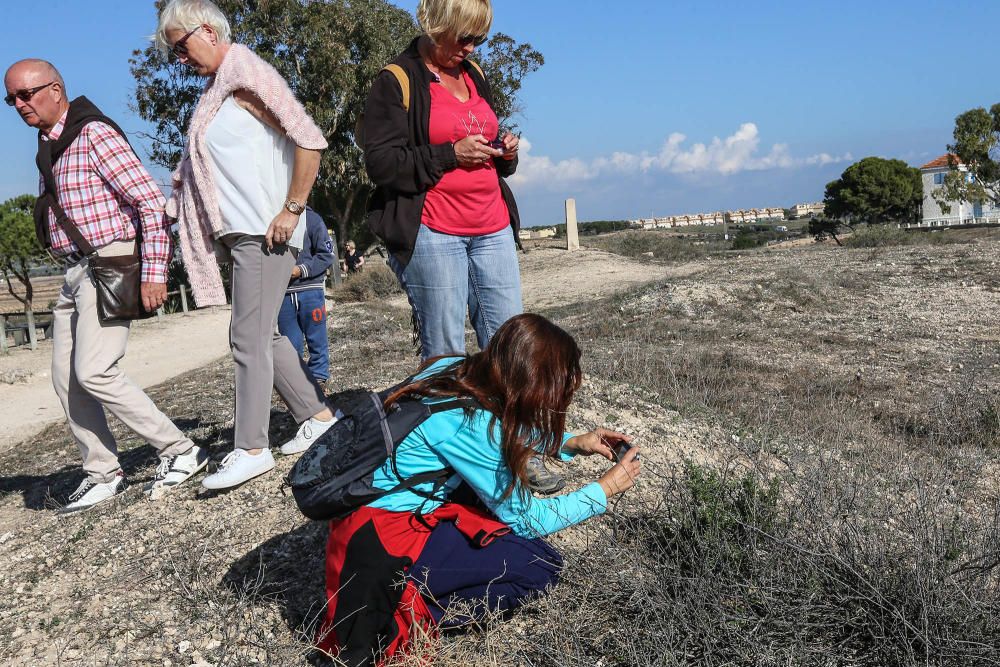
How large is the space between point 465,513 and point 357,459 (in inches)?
14.8

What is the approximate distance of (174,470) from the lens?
3857mm

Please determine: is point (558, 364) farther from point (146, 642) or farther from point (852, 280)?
point (852, 280)

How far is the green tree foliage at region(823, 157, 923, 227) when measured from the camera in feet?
158

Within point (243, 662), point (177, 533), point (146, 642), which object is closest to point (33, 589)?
point (177, 533)

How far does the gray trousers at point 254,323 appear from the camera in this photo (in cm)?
347

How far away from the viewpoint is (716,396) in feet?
18.1

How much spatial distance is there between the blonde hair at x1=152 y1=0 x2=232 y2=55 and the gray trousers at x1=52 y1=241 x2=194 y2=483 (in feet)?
3.19

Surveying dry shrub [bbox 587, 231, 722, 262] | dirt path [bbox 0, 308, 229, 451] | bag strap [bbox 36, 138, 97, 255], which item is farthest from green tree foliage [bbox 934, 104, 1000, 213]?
bag strap [bbox 36, 138, 97, 255]

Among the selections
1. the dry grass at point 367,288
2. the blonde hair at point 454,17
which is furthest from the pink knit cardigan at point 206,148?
the dry grass at point 367,288

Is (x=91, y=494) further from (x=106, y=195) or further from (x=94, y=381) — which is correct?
(x=106, y=195)

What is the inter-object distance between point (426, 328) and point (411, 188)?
548 millimetres

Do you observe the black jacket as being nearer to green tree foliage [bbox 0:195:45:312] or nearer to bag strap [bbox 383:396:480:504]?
bag strap [bbox 383:396:480:504]

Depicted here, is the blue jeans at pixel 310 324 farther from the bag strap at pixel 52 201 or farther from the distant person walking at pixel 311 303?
the bag strap at pixel 52 201

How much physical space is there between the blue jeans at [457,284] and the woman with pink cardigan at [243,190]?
1.77 ft
